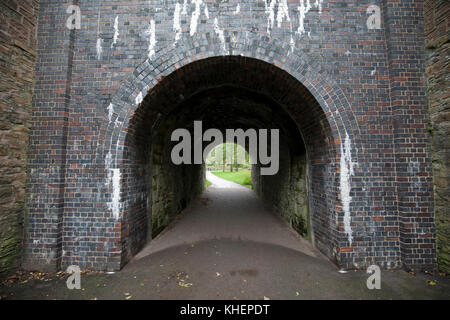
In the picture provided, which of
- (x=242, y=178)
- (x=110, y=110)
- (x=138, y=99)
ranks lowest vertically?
(x=242, y=178)

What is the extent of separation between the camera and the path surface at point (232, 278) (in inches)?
120

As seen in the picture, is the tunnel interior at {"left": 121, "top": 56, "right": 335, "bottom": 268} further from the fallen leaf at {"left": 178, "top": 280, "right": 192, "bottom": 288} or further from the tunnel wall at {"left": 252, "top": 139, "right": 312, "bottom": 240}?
the fallen leaf at {"left": 178, "top": 280, "right": 192, "bottom": 288}

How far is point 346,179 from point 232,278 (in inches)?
110

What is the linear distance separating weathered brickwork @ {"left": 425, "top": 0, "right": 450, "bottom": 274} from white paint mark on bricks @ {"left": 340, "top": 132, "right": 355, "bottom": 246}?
148 centimetres

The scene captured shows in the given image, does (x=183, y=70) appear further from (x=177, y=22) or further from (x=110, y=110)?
(x=110, y=110)

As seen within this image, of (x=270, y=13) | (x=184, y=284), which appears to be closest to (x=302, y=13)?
(x=270, y=13)

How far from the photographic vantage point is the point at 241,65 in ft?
14.0

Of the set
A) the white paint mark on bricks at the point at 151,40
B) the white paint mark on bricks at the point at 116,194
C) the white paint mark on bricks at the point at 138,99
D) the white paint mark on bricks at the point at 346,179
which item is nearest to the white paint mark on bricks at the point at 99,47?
the white paint mark on bricks at the point at 151,40

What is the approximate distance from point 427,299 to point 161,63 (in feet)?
19.5

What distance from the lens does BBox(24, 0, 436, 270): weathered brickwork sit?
372cm

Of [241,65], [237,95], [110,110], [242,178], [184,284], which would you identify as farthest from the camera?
[242,178]

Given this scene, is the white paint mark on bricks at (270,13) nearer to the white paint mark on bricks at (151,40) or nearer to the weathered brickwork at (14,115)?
the white paint mark on bricks at (151,40)

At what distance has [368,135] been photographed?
12.6 ft

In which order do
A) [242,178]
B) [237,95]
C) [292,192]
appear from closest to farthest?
[237,95]
[292,192]
[242,178]
